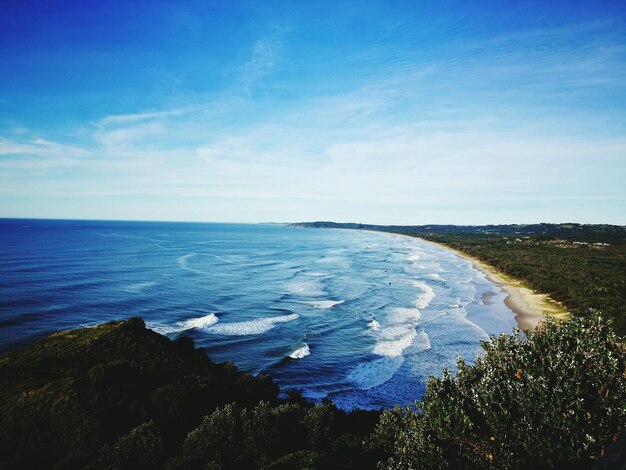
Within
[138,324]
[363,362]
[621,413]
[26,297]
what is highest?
[621,413]

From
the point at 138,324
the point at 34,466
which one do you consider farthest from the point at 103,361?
the point at 34,466

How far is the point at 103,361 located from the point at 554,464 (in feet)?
68.6

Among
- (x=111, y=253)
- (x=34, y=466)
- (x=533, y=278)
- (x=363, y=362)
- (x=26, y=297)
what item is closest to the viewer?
(x=34, y=466)

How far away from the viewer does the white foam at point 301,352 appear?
32.8 metres

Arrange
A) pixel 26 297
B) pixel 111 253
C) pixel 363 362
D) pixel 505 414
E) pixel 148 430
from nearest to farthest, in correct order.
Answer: pixel 505 414
pixel 148 430
pixel 363 362
pixel 26 297
pixel 111 253

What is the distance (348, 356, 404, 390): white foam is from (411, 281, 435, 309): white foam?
2193cm

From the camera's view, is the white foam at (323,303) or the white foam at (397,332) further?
the white foam at (323,303)

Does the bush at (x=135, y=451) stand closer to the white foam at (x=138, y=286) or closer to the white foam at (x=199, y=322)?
the white foam at (x=199, y=322)

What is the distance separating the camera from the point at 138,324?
23859mm

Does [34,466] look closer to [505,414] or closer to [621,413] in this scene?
[505,414]

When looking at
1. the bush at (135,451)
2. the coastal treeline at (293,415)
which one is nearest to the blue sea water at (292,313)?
the coastal treeline at (293,415)

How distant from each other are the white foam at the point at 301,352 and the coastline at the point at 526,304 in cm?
2126

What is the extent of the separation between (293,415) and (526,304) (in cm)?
5072

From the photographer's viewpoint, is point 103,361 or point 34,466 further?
point 103,361
